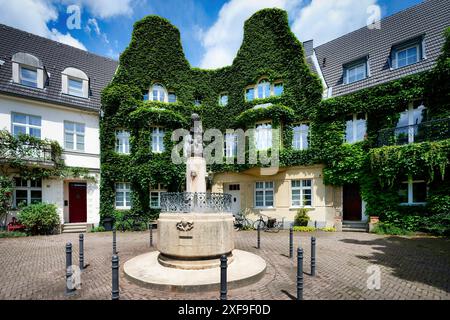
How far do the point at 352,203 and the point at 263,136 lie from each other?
305 inches

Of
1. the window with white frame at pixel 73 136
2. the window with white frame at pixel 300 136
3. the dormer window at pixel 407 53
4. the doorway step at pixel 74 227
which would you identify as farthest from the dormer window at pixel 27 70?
the dormer window at pixel 407 53

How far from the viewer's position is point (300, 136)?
17.5 meters

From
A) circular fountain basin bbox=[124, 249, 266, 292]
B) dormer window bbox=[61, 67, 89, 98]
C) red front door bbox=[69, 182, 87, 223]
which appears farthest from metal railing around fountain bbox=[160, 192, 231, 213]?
dormer window bbox=[61, 67, 89, 98]

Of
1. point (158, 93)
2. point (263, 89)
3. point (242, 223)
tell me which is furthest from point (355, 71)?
point (158, 93)

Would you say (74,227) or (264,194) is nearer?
(74,227)

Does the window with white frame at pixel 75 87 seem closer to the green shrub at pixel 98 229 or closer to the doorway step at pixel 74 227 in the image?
the doorway step at pixel 74 227

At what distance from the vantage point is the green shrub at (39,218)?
14.0 m

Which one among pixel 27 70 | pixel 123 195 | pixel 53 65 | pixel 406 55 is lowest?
pixel 123 195

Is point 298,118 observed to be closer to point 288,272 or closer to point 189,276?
point 288,272

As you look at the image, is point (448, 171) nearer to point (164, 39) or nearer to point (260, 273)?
point (260, 273)

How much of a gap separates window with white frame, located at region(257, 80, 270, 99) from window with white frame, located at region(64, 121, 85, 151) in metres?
14.0

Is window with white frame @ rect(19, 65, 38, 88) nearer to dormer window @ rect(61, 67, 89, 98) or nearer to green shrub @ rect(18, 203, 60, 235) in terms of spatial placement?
dormer window @ rect(61, 67, 89, 98)

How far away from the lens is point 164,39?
20.0 m

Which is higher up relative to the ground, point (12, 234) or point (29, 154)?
point (29, 154)
